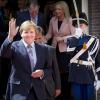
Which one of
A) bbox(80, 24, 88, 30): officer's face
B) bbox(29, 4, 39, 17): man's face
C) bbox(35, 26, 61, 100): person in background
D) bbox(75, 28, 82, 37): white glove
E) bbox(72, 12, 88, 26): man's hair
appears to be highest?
bbox(29, 4, 39, 17): man's face

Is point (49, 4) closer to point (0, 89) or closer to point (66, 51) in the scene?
point (66, 51)

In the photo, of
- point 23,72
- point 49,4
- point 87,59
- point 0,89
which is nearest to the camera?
point 23,72

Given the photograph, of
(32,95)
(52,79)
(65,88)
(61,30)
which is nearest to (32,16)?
(61,30)

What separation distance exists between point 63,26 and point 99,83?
109cm

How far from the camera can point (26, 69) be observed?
19.9ft

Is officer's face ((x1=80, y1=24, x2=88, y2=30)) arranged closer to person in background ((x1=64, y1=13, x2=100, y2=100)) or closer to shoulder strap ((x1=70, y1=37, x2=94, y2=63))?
person in background ((x1=64, y1=13, x2=100, y2=100))

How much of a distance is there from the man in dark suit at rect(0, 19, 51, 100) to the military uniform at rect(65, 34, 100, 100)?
94 cm

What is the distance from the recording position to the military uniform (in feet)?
22.7

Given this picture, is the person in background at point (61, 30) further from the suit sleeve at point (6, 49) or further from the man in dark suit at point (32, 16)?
the suit sleeve at point (6, 49)

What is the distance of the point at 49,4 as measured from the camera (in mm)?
8008

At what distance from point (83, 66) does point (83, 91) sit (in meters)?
0.39

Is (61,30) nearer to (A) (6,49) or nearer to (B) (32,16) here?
(B) (32,16)

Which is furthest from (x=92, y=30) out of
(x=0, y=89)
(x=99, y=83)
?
(x=0, y=89)

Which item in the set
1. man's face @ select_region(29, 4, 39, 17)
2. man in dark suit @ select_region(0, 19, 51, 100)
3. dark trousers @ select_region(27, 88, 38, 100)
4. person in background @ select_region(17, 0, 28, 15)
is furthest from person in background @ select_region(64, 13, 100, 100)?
person in background @ select_region(17, 0, 28, 15)
